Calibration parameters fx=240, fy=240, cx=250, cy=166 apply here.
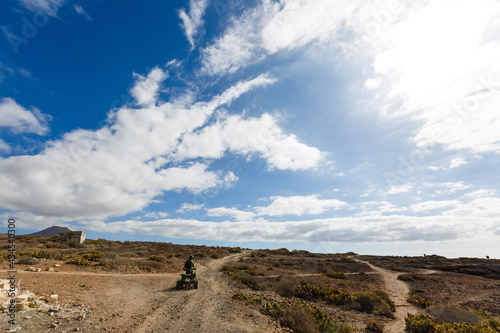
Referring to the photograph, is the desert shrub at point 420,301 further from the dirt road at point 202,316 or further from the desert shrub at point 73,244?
the desert shrub at point 73,244

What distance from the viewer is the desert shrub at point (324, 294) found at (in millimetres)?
18484

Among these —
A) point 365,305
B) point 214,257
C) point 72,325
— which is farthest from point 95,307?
point 214,257

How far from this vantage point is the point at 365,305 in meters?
17.7

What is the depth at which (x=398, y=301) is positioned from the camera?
2133 centimetres

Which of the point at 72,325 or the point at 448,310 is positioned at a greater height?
the point at 72,325

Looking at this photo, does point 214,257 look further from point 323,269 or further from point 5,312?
point 5,312

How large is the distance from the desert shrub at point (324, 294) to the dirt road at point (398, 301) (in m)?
3.41

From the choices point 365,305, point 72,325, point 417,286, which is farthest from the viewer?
point 417,286

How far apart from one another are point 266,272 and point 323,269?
34.7 ft

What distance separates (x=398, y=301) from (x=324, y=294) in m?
7.60

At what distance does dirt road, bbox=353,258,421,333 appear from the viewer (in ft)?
48.1

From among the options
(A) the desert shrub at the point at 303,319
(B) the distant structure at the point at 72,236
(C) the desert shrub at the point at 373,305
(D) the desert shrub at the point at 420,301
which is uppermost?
(B) the distant structure at the point at 72,236

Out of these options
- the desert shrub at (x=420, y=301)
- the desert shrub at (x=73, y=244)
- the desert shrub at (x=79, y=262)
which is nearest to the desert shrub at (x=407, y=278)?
the desert shrub at (x=420, y=301)

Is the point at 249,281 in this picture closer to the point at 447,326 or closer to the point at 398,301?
the point at 447,326
